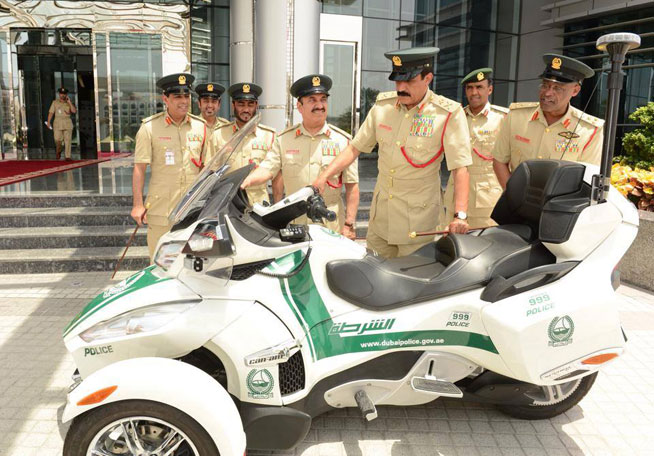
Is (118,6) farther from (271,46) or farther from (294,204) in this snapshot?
(294,204)

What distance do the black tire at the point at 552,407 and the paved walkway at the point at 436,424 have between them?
0.04m

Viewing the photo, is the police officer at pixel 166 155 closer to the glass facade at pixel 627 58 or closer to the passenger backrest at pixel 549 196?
the passenger backrest at pixel 549 196

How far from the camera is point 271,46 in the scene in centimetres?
695

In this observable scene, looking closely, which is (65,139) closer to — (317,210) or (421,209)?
(421,209)

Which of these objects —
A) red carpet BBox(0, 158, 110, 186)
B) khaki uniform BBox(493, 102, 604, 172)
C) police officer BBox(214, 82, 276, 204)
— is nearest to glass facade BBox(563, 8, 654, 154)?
khaki uniform BBox(493, 102, 604, 172)

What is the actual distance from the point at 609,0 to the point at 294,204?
1459 centimetres

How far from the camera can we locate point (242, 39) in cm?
734

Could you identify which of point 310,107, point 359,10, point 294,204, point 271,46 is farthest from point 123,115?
point 294,204

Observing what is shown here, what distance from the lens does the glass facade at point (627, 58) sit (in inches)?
521

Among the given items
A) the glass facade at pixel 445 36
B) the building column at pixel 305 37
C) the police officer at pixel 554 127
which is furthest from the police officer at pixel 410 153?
the glass facade at pixel 445 36

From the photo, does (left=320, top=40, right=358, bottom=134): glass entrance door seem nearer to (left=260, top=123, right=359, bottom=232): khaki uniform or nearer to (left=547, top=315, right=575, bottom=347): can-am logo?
(left=260, top=123, right=359, bottom=232): khaki uniform

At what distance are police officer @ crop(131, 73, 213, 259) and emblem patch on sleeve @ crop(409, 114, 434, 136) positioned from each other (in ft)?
6.56

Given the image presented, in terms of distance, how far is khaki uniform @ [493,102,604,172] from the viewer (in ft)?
12.2

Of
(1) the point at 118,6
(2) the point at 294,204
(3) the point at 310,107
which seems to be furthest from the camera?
(1) the point at 118,6
